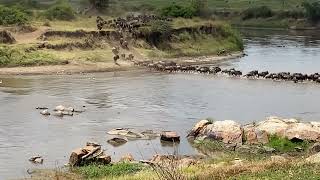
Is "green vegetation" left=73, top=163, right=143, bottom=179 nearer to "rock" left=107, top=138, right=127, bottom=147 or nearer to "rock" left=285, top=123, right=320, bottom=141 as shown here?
"rock" left=107, top=138, right=127, bottom=147

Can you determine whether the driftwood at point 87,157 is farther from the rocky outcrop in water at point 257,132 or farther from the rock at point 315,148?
the rock at point 315,148

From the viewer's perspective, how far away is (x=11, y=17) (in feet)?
210

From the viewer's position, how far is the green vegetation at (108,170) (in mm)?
22328

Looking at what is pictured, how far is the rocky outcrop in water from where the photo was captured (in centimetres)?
2950

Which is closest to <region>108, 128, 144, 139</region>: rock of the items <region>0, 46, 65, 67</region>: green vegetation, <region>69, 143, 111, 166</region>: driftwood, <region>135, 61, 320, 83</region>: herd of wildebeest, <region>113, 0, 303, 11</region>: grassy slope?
<region>69, 143, 111, 166</region>: driftwood

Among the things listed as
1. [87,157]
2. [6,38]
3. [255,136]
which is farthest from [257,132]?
[6,38]

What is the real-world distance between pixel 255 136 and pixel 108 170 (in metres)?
9.81

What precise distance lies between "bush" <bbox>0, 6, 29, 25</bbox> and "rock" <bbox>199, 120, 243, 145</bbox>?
123 feet

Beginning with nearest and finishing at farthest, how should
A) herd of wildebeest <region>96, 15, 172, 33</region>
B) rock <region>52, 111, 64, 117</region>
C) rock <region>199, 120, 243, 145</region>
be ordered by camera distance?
rock <region>199, 120, 243, 145</region>
rock <region>52, 111, 64, 117</region>
herd of wildebeest <region>96, 15, 172, 33</region>

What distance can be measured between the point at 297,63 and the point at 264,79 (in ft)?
39.8

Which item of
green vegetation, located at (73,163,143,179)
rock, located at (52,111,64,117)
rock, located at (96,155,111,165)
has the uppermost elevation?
green vegetation, located at (73,163,143,179)

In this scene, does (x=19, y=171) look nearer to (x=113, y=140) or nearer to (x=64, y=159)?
(x=64, y=159)

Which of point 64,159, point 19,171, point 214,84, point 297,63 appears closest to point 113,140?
point 64,159

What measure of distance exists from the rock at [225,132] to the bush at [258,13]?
92014mm
